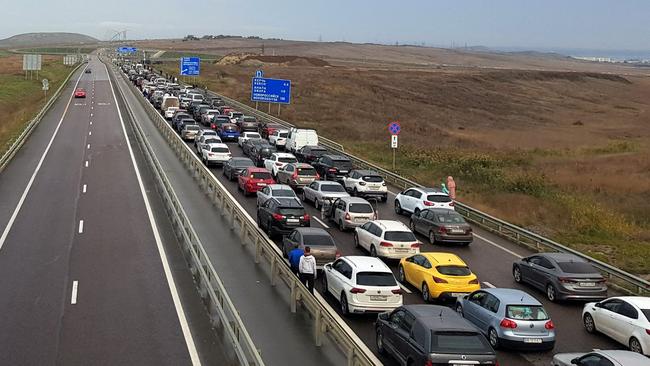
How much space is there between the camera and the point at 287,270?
60.1 feet

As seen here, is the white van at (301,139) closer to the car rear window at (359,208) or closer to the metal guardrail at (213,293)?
the metal guardrail at (213,293)

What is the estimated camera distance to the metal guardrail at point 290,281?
43.6ft

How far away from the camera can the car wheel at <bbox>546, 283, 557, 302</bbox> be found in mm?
20497

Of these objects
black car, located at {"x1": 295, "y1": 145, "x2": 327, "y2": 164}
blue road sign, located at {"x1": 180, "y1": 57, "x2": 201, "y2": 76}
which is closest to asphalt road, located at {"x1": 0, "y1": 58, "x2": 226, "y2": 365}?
black car, located at {"x1": 295, "y1": 145, "x2": 327, "y2": 164}

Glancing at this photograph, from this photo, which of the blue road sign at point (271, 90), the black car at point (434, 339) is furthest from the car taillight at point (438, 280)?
the blue road sign at point (271, 90)

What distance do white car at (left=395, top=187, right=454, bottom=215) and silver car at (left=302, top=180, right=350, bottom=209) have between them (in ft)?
8.88

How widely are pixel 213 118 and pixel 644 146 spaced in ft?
134

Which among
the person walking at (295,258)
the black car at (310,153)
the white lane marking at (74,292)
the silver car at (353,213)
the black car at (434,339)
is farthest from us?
the black car at (310,153)

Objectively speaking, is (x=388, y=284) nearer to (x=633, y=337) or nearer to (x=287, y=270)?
(x=287, y=270)

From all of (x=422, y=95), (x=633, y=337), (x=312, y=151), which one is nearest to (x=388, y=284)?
(x=633, y=337)

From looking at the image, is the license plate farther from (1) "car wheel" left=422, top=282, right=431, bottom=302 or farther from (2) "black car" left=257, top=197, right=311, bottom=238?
(2) "black car" left=257, top=197, right=311, bottom=238

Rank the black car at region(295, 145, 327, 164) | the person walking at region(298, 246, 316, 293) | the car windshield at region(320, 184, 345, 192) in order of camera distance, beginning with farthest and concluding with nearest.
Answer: the black car at region(295, 145, 327, 164) < the car windshield at region(320, 184, 345, 192) < the person walking at region(298, 246, 316, 293)

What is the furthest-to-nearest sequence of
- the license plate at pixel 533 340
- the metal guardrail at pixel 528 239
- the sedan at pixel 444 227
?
the sedan at pixel 444 227, the metal guardrail at pixel 528 239, the license plate at pixel 533 340

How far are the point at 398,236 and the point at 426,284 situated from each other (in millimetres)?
4164
